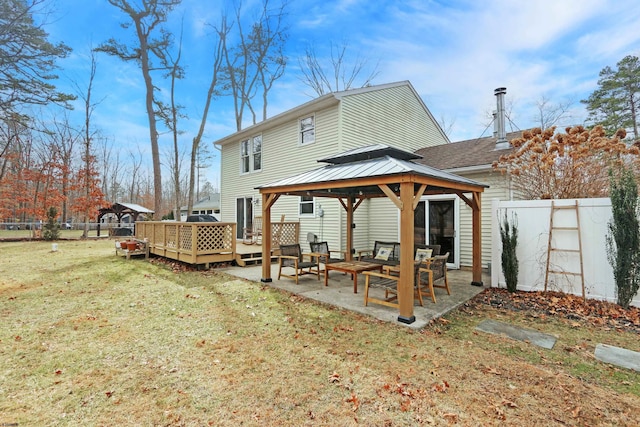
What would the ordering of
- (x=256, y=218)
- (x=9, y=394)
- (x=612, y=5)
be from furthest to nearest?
1. (x=256, y=218)
2. (x=612, y=5)
3. (x=9, y=394)

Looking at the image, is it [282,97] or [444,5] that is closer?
[444,5]

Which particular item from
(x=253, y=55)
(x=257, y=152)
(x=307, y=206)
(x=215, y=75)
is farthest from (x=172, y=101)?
(x=307, y=206)

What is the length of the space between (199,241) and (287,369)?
6.16 metres

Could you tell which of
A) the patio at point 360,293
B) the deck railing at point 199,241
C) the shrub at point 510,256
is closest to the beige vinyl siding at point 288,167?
the patio at point 360,293

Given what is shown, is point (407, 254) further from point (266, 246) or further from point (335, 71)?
point (335, 71)

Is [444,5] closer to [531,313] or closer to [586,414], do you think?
[531,313]

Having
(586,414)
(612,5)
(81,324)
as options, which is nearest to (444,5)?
(612,5)

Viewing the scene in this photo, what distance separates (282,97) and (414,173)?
19.2 meters

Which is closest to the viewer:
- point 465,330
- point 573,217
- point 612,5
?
point 465,330

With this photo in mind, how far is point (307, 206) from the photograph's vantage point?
11.1m

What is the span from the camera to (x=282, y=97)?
21.5 m

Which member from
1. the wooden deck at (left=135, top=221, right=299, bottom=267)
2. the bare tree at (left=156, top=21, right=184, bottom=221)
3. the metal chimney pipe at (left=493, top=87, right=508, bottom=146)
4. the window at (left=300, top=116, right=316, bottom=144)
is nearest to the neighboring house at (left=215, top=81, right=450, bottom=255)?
the window at (left=300, top=116, right=316, bottom=144)

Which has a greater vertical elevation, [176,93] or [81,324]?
[176,93]

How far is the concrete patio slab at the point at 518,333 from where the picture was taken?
12.6 ft
